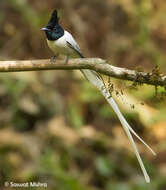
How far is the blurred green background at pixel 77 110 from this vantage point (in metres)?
5.95

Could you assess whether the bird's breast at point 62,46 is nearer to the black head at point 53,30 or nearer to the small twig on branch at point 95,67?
the black head at point 53,30

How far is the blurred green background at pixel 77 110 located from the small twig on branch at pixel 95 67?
186 centimetres

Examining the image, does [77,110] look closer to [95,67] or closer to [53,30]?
[53,30]

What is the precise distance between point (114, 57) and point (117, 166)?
2479mm

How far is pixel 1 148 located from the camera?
19.3ft

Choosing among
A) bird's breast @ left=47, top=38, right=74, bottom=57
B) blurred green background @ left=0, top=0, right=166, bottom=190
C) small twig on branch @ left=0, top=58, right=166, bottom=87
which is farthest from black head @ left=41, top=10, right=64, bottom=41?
blurred green background @ left=0, top=0, right=166, bottom=190

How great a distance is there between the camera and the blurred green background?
5.95 meters

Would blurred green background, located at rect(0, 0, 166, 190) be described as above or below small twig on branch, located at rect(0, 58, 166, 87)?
above

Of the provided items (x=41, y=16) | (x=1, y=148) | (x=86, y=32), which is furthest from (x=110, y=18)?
(x=1, y=148)

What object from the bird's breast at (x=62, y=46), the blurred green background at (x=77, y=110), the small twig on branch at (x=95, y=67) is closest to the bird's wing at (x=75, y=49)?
the bird's breast at (x=62, y=46)

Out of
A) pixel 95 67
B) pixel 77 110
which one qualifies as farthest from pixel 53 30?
pixel 77 110

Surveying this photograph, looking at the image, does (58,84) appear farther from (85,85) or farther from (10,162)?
(10,162)

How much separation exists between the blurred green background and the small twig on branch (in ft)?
6.11

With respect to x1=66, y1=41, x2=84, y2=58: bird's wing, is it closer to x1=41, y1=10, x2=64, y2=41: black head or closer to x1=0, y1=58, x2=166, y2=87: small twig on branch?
x1=41, y1=10, x2=64, y2=41: black head
